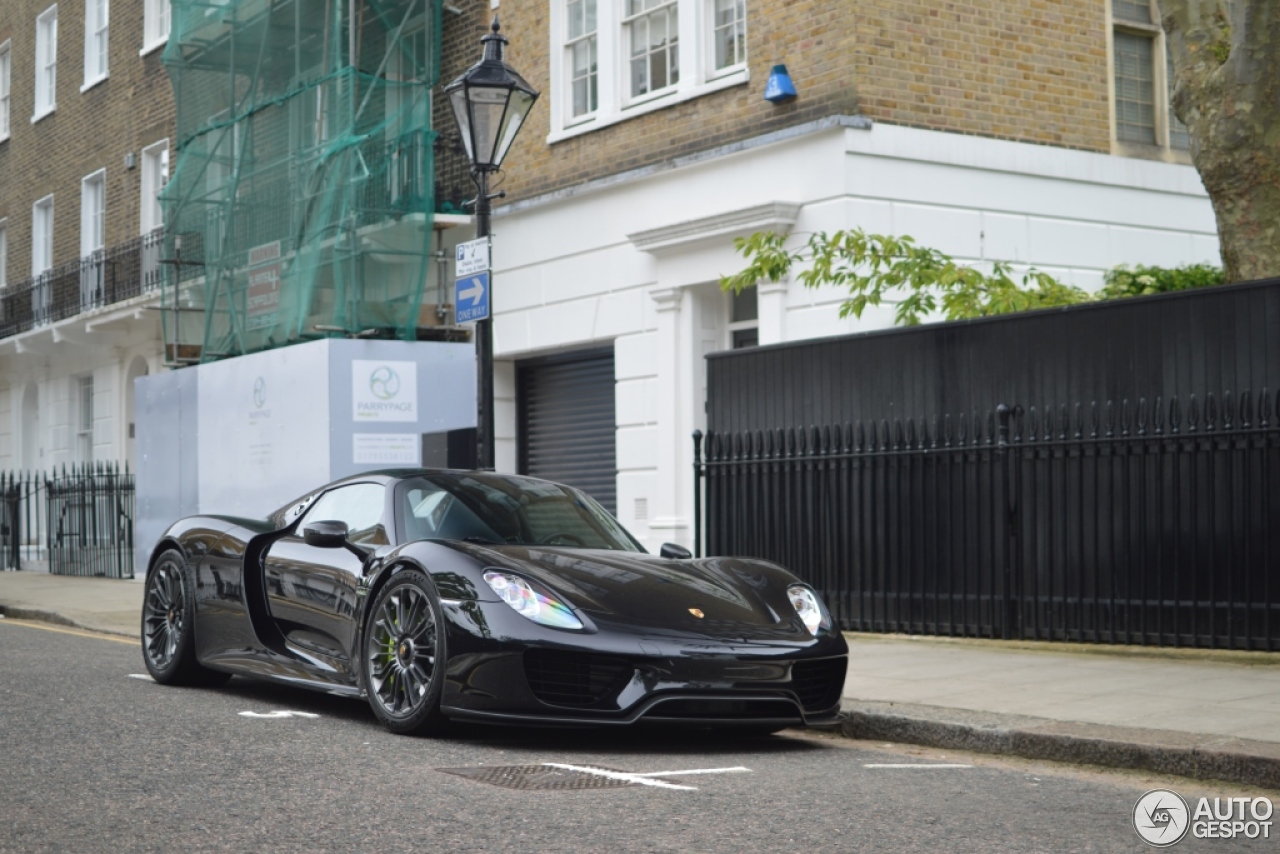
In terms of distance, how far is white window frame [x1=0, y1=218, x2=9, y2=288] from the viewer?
102 ft

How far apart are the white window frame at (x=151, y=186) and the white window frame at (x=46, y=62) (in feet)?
14.6

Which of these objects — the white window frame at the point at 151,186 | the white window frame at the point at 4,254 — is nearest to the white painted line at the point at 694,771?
the white window frame at the point at 151,186

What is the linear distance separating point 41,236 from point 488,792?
87.3ft

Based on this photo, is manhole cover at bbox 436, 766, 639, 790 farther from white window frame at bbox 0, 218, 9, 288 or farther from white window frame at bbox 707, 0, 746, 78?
white window frame at bbox 0, 218, 9, 288

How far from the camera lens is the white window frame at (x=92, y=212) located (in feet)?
90.2

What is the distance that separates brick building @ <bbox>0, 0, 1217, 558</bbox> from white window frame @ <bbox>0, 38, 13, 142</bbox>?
1560 cm

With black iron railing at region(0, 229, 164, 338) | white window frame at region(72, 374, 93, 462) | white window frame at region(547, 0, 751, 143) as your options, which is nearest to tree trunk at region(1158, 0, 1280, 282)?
white window frame at region(547, 0, 751, 143)

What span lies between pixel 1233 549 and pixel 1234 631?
1.61 feet

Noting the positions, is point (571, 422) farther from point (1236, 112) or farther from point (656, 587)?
point (656, 587)

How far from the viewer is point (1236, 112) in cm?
1032

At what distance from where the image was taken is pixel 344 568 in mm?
7910

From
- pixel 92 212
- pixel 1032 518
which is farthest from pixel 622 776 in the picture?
pixel 92 212

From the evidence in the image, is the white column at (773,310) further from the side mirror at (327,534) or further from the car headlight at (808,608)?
the side mirror at (327,534)

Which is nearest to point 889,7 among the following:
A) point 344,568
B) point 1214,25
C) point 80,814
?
point 1214,25
